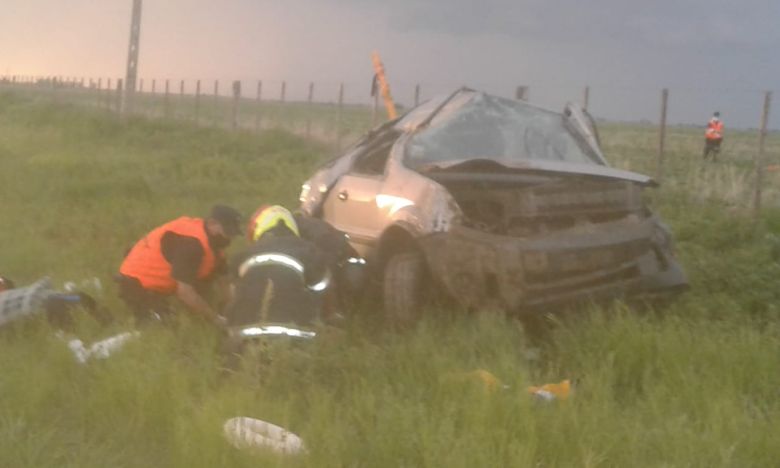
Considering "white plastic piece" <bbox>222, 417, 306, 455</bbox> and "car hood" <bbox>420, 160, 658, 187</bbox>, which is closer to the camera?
"white plastic piece" <bbox>222, 417, 306, 455</bbox>

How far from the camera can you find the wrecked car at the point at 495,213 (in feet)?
20.6

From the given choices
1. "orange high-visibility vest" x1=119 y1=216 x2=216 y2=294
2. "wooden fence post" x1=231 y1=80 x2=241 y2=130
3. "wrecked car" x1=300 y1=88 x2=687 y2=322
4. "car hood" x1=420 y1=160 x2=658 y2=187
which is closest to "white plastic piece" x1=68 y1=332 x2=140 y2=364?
"orange high-visibility vest" x1=119 y1=216 x2=216 y2=294

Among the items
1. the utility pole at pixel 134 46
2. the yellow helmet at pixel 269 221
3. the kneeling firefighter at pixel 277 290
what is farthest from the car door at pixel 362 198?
the utility pole at pixel 134 46

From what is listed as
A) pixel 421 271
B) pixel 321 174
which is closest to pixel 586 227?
pixel 421 271

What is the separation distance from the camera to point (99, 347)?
614 centimetres

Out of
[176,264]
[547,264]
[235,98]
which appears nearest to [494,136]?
[547,264]

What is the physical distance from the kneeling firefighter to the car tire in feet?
3.02

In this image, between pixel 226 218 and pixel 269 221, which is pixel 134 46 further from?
pixel 269 221

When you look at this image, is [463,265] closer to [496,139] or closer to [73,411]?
[496,139]

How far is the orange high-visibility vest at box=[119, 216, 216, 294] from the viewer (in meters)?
7.16

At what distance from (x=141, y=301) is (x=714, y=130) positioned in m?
23.2

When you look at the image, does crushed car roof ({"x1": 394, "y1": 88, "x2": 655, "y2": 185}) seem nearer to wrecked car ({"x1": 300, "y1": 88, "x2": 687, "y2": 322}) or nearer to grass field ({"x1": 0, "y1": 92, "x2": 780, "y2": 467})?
wrecked car ({"x1": 300, "y1": 88, "x2": 687, "y2": 322})

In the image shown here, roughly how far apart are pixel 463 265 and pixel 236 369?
5.19 ft

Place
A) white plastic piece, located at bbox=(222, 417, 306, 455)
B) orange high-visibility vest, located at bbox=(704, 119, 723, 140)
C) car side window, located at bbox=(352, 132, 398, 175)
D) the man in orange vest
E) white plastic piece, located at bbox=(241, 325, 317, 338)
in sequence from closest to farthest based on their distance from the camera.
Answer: white plastic piece, located at bbox=(222, 417, 306, 455), white plastic piece, located at bbox=(241, 325, 317, 338), the man in orange vest, car side window, located at bbox=(352, 132, 398, 175), orange high-visibility vest, located at bbox=(704, 119, 723, 140)
